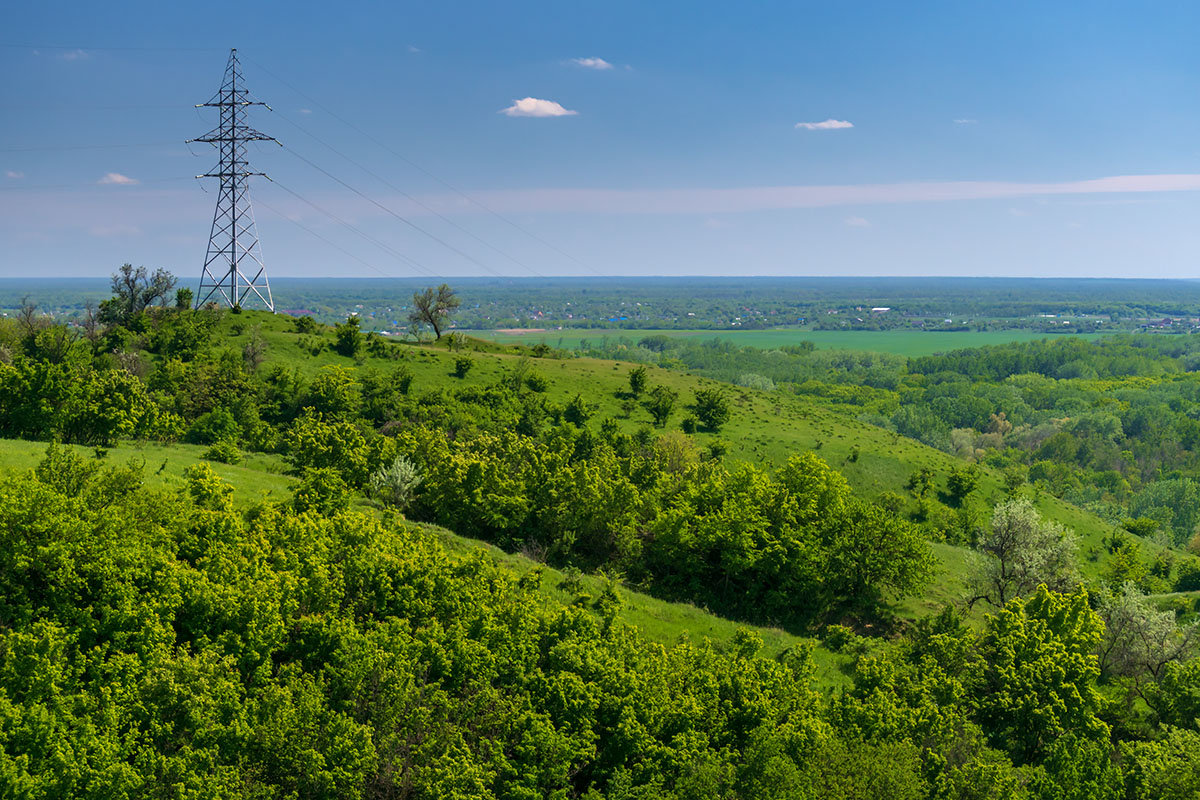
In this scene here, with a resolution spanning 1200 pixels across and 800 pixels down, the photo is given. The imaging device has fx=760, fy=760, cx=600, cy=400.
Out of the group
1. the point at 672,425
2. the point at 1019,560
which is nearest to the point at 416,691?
the point at 1019,560

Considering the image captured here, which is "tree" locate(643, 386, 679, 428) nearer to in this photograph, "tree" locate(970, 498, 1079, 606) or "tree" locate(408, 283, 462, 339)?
"tree" locate(408, 283, 462, 339)

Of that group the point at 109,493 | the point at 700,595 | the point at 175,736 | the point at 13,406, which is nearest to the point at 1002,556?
the point at 700,595

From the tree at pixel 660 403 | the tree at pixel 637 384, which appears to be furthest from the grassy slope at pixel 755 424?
the tree at pixel 637 384

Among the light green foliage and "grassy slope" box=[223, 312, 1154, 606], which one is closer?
the light green foliage

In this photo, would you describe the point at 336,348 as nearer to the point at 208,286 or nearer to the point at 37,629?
the point at 208,286

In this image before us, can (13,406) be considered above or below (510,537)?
above

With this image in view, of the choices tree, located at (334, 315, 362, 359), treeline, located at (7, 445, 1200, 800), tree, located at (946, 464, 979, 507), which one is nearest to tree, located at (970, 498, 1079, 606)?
treeline, located at (7, 445, 1200, 800)
